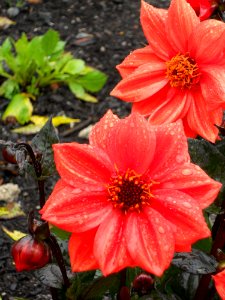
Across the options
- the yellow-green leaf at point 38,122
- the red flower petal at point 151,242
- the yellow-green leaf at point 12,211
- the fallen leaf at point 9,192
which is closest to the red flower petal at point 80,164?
the red flower petal at point 151,242

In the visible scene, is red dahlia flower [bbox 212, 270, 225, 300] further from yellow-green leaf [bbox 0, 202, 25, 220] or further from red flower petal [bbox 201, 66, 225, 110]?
yellow-green leaf [bbox 0, 202, 25, 220]

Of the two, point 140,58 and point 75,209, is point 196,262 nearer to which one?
point 75,209

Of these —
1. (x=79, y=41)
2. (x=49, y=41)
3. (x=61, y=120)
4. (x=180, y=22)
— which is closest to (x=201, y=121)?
(x=180, y=22)

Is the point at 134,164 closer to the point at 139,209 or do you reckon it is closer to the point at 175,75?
the point at 139,209

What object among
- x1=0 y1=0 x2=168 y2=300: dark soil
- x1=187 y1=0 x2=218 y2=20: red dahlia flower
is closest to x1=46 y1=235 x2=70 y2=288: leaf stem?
x1=187 y1=0 x2=218 y2=20: red dahlia flower

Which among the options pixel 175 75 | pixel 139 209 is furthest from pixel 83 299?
pixel 175 75

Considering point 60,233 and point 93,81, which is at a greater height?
point 60,233
